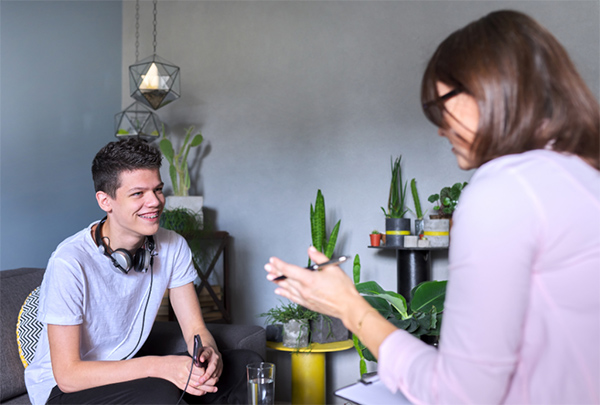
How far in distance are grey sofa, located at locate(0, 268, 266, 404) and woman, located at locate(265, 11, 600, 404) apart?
155 centimetres

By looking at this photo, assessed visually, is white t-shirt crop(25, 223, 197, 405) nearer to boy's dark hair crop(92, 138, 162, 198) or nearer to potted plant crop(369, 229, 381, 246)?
boy's dark hair crop(92, 138, 162, 198)

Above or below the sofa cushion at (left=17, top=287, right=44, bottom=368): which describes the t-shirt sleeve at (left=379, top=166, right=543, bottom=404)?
above

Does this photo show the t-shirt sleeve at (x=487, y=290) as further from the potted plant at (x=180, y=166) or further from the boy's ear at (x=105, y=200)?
the potted plant at (x=180, y=166)

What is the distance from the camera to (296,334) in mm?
2766

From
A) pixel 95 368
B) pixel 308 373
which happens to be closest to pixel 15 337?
pixel 95 368

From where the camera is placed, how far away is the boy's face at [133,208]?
176 cm

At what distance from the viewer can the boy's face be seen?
1757 mm

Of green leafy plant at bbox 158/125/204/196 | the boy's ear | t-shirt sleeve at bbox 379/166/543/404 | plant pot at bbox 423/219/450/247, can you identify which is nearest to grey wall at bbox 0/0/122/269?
green leafy plant at bbox 158/125/204/196

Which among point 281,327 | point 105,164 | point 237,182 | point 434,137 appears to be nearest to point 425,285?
point 105,164

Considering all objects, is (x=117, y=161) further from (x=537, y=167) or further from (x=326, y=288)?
(x=537, y=167)

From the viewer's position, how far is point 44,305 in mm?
1606

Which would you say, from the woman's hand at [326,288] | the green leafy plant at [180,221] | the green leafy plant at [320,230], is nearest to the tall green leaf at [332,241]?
the green leafy plant at [320,230]

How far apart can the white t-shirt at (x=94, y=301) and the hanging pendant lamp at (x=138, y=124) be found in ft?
5.20

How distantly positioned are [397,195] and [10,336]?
81.2 inches
